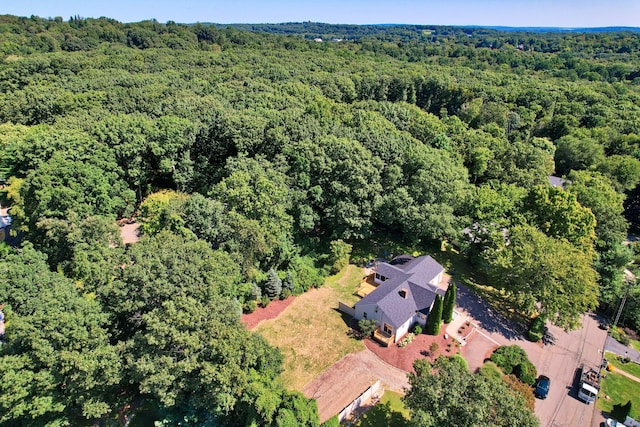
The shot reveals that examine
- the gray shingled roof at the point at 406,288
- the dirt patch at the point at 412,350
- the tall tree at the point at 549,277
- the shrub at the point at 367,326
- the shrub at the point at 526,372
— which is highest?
the tall tree at the point at 549,277

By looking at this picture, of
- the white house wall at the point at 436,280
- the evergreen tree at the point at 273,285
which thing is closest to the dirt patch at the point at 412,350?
the white house wall at the point at 436,280

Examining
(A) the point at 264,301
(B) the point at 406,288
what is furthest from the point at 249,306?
(B) the point at 406,288

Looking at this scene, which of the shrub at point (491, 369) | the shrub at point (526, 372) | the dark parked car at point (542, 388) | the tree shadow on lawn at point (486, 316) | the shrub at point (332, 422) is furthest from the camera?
the tree shadow on lawn at point (486, 316)

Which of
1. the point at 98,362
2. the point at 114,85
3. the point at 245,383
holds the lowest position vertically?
the point at 245,383

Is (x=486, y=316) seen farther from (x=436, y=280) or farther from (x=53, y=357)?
(x=53, y=357)

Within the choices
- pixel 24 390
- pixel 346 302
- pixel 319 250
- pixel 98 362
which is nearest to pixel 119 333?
pixel 98 362

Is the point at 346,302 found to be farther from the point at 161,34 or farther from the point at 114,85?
the point at 161,34

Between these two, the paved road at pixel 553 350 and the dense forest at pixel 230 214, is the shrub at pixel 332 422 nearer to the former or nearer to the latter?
the dense forest at pixel 230 214
